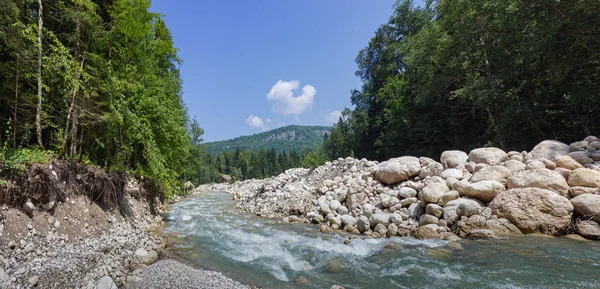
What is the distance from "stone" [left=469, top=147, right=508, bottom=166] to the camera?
400 inches

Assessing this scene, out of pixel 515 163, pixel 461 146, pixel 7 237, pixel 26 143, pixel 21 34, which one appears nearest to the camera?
pixel 7 237

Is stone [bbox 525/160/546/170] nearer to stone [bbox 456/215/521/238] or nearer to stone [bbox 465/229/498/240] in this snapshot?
stone [bbox 456/215/521/238]

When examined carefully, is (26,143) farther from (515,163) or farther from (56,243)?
(515,163)

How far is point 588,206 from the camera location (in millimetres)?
6758

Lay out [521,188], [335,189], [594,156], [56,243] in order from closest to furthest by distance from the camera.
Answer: [56,243] < [521,188] < [594,156] < [335,189]

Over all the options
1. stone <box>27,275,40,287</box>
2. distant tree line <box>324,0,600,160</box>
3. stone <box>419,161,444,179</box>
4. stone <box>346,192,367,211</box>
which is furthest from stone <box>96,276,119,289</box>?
distant tree line <box>324,0,600,160</box>

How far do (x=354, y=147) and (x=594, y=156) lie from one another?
1145 inches

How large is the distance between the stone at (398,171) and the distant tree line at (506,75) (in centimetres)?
590

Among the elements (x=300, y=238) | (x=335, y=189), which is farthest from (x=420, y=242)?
(x=335, y=189)

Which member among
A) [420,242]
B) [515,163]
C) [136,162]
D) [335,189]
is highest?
[136,162]

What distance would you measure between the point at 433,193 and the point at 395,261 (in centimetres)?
420

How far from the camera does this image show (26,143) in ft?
21.7

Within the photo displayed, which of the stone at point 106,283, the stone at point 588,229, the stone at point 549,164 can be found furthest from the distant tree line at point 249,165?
the stone at point 106,283

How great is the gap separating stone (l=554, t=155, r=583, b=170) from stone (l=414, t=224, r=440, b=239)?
4687 millimetres
